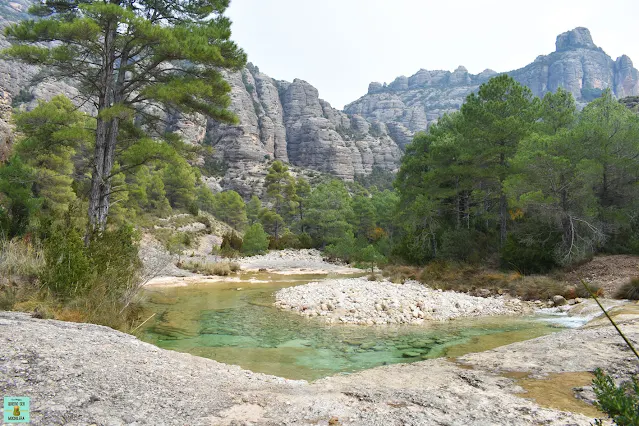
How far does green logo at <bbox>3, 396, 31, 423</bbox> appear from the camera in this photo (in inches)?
89.6

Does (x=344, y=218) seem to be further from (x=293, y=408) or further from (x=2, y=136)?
(x=293, y=408)

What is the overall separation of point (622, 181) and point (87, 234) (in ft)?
67.3

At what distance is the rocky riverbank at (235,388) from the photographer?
272 centimetres

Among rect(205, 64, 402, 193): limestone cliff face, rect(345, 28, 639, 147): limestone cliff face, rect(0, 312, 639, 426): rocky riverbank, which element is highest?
rect(345, 28, 639, 147): limestone cliff face

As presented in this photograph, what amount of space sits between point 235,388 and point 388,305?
312 inches

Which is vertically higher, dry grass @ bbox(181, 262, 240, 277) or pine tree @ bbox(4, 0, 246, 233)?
pine tree @ bbox(4, 0, 246, 233)

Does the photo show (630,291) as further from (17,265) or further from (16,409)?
(17,265)

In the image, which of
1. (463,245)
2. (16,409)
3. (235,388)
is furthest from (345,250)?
(16,409)

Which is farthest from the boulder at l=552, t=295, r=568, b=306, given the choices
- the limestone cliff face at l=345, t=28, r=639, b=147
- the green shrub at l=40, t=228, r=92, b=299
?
the limestone cliff face at l=345, t=28, r=639, b=147

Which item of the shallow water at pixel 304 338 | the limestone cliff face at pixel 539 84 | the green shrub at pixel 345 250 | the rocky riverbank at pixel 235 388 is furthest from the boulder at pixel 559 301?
the limestone cliff face at pixel 539 84

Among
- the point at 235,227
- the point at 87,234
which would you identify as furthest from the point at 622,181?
the point at 235,227

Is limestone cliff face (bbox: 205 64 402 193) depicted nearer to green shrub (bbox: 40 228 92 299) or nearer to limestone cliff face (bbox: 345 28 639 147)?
limestone cliff face (bbox: 345 28 639 147)

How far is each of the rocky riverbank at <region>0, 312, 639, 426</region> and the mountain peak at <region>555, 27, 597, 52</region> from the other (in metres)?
201

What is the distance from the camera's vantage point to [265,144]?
89062 mm
